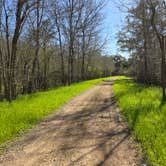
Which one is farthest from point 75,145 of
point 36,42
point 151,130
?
point 36,42

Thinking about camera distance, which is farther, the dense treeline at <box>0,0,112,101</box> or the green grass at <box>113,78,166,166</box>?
the dense treeline at <box>0,0,112,101</box>

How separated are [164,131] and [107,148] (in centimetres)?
209

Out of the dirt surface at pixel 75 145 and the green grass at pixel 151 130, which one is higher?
the green grass at pixel 151 130

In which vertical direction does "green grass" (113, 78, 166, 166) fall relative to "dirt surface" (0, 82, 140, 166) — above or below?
above

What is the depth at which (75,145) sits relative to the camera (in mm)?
6672

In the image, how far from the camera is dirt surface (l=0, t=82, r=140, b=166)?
5598 mm

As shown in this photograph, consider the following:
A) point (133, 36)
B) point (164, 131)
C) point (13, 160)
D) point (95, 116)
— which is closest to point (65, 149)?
point (13, 160)

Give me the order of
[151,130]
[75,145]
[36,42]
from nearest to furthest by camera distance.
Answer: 1. [75,145]
2. [151,130]
3. [36,42]

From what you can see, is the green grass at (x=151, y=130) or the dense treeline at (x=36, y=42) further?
the dense treeline at (x=36, y=42)

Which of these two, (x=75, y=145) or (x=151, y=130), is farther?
(x=151, y=130)

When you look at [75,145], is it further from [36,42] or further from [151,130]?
[36,42]

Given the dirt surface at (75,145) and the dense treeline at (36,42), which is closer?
the dirt surface at (75,145)

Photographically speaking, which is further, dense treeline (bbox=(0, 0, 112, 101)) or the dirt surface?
dense treeline (bbox=(0, 0, 112, 101))

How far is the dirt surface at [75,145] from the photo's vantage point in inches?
220
